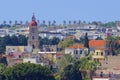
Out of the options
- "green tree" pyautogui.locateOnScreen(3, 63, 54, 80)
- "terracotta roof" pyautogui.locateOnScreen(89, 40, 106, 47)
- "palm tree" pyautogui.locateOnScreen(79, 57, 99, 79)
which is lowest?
"terracotta roof" pyautogui.locateOnScreen(89, 40, 106, 47)

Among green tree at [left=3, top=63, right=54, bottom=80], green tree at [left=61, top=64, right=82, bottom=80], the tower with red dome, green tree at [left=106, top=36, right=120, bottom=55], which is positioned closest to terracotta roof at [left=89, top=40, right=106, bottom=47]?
green tree at [left=106, top=36, right=120, bottom=55]

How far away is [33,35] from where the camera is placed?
83.6m

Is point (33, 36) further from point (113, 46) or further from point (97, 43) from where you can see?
point (113, 46)

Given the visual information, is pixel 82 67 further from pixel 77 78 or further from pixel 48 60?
pixel 48 60

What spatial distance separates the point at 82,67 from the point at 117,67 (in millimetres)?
3899

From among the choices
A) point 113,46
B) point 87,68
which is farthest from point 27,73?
point 113,46

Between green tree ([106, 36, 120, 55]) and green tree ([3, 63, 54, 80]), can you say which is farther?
green tree ([106, 36, 120, 55])

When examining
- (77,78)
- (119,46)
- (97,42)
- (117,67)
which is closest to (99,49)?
(119,46)

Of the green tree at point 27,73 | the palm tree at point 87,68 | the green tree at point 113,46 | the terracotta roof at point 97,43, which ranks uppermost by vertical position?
the green tree at point 27,73

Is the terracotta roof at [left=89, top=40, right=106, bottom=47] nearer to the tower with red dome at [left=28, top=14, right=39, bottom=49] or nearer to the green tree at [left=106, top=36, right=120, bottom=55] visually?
the green tree at [left=106, top=36, right=120, bottom=55]

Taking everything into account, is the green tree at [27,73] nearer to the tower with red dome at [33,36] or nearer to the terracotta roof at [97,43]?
the terracotta roof at [97,43]

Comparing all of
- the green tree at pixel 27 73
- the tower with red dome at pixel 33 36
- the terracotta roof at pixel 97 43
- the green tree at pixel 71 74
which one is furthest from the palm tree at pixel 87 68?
the tower with red dome at pixel 33 36

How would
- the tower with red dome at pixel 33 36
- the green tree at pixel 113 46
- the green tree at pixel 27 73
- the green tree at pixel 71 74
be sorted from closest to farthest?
the green tree at pixel 27 73 < the green tree at pixel 71 74 < the green tree at pixel 113 46 < the tower with red dome at pixel 33 36

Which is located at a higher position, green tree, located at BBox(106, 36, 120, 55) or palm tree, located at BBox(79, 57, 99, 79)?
palm tree, located at BBox(79, 57, 99, 79)
